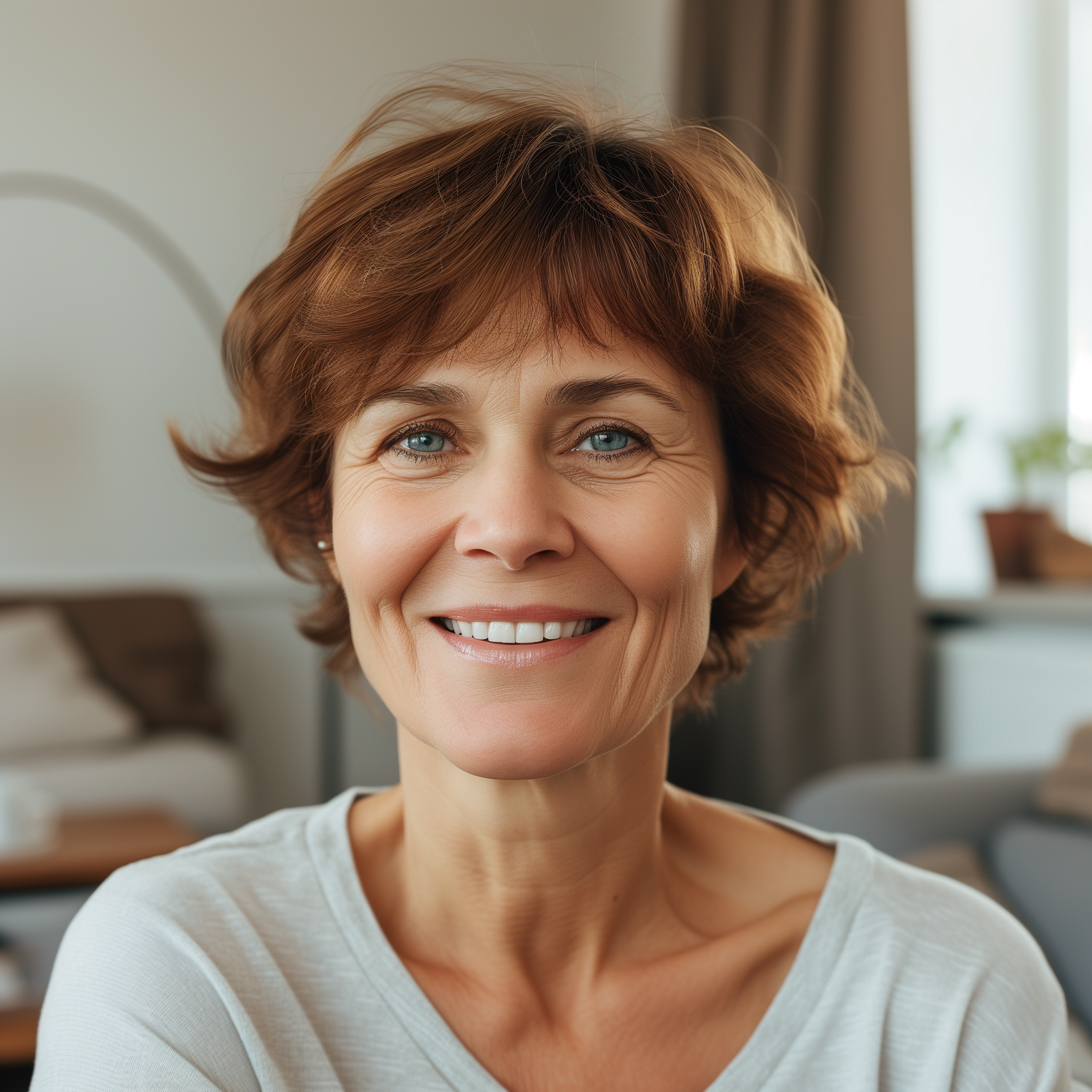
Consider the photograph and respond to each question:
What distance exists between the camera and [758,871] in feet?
3.15

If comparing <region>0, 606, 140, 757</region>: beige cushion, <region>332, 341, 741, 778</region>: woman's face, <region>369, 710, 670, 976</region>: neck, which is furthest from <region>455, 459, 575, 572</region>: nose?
<region>0, 606, 140, 757</region>: beige cushion

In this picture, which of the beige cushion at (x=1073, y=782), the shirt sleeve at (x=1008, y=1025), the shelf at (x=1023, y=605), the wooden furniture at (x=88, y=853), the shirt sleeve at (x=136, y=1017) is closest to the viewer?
the shirt sleeve at (x=136, y=1017)

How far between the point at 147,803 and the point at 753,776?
62.0 inches

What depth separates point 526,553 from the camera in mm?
735

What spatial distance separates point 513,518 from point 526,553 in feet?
0.08

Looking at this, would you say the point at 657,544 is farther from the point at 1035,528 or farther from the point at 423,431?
the point at 1035,528

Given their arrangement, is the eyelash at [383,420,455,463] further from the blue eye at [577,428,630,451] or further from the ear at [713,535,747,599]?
the ear at [713,535,747,599]

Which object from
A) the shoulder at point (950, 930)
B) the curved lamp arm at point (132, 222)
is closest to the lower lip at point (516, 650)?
the shoulder at point (950, 930)

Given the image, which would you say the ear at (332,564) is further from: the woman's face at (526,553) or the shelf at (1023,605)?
the shelf at (1023,605)

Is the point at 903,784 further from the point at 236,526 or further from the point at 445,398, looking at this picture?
the point at 236,526

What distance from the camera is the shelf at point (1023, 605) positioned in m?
2.79

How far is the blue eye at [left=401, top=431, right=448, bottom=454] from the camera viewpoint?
777 millimetres

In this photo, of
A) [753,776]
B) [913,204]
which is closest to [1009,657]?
[753,776]

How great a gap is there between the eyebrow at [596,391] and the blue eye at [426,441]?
3.0 inches
